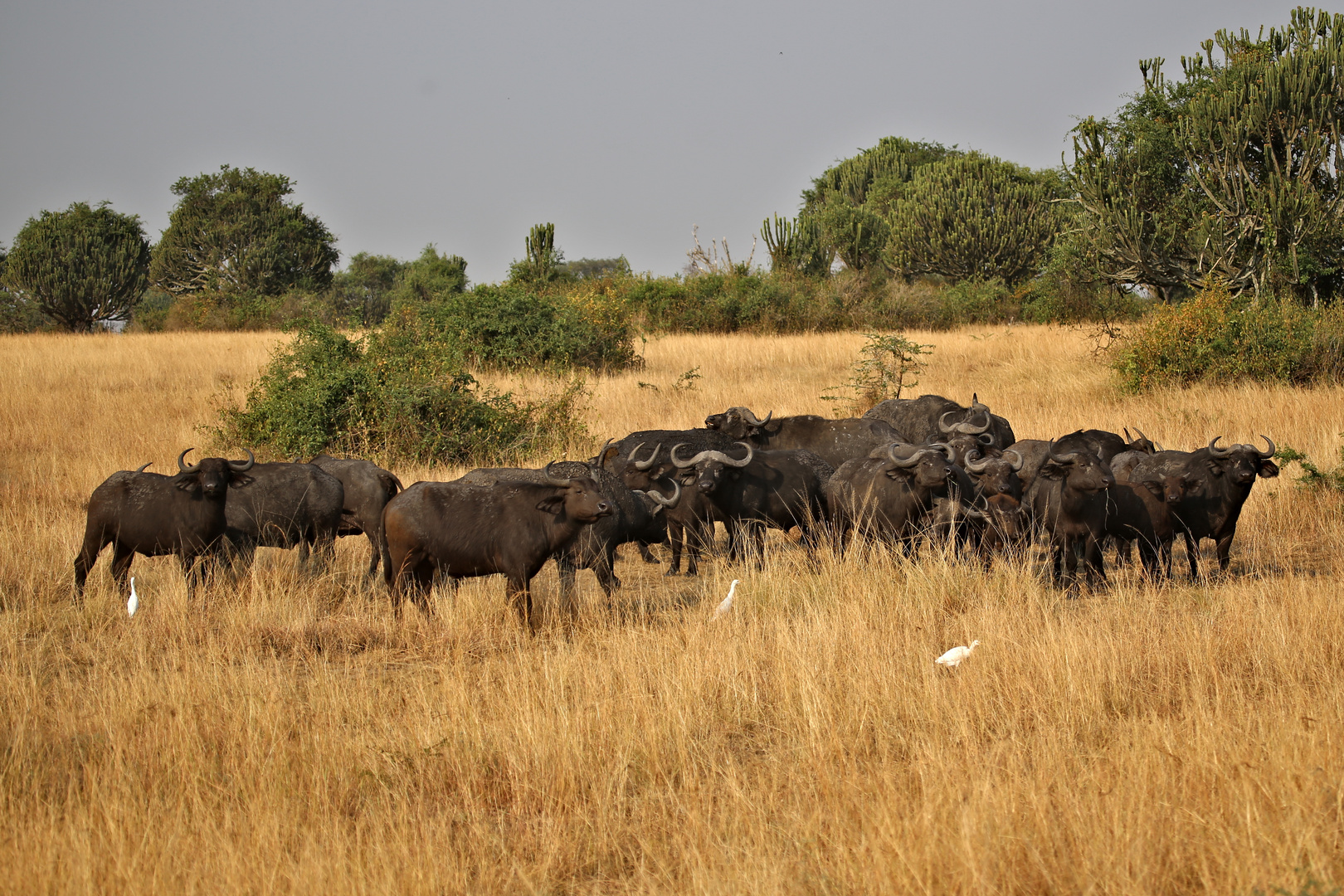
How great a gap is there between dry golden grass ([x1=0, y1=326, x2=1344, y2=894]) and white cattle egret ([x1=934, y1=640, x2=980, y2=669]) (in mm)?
68

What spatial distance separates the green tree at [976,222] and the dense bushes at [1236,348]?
1004 inches

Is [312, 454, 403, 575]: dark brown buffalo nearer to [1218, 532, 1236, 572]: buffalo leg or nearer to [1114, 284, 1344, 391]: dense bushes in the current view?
[1218, 532, 1236, 572]: buffalo leg

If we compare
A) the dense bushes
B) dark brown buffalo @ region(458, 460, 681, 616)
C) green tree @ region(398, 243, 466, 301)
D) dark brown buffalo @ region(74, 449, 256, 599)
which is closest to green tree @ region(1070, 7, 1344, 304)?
the dense bushes

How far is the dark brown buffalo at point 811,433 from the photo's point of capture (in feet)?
37.6

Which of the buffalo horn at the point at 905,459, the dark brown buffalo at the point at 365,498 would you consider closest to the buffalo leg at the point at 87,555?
the dark brown buffalo at the point at 365,498

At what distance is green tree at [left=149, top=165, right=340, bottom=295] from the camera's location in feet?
163

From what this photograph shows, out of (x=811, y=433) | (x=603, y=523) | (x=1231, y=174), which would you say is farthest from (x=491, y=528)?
(x=1231, y=174)

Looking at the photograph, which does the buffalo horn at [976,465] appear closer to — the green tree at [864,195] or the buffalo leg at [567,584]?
the buffalo leg at [567,584]

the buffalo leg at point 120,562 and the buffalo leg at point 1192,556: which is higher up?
the buffalo leg at point 120,562

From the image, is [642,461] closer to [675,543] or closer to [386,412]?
[675,543]

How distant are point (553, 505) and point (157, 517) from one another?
3093 millimetres

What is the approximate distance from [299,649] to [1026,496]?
5.83 metres

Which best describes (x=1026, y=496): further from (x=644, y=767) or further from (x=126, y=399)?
(x=126, y=399)

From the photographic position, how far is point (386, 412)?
44.3 feet
